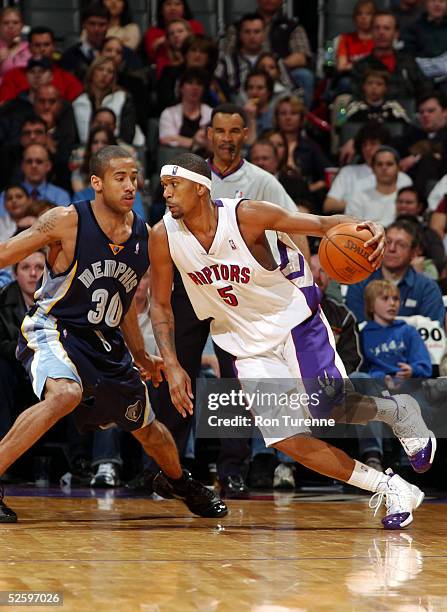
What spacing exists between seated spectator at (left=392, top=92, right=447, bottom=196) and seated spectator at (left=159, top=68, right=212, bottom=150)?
1.79 metres

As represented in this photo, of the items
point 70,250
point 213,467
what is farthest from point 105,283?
point 213,467

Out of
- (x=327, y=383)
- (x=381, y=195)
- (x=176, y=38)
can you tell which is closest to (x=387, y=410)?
(x=327, y=383)

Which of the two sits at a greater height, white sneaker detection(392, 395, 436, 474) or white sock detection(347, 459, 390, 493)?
white sneaker detection(392, 395, 436, 474)

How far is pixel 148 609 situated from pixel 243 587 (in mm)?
489

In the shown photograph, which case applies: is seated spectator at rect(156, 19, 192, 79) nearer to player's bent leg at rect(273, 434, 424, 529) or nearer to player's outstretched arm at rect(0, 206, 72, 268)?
player's outstretched arm at rect(0, 206, 72, 268)

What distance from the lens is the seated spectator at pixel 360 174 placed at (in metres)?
9.83

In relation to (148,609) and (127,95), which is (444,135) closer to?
(127,95)

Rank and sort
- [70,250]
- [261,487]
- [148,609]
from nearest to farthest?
1. [148,609]
2. [70,250]
3. [261,487]

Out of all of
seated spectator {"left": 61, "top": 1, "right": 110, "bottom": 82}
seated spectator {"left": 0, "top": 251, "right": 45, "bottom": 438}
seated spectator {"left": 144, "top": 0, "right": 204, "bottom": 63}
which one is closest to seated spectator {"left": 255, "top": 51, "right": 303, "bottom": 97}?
seated spectator {"left": 144, "top": 0, "right": 204, "bottom": 63}

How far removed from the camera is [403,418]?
5770 mm

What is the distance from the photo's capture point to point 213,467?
26.1 ft

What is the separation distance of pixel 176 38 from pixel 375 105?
2010 millimetres

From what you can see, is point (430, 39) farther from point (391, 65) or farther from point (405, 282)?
point (405, 282)

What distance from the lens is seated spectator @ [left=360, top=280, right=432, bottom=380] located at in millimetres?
7477
